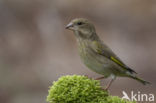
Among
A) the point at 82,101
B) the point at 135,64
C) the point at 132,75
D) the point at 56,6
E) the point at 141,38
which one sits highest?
the point at 56,6

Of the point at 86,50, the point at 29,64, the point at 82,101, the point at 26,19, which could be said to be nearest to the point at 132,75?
the point at 86,50

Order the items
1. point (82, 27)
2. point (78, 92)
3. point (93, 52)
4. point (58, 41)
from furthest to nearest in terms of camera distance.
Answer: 1. point (58, 41)
2. point (93, 52)
3. point (82, 27)
4. point (78, 92)

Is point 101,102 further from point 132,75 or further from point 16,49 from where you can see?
point 16,49

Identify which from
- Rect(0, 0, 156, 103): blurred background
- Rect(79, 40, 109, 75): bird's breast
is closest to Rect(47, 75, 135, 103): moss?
Rect(79, 40, 109, 75): bird's breast

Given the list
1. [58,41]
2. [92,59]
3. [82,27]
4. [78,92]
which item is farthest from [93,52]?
[58,41]

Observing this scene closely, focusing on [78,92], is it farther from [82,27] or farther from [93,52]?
[82,27]

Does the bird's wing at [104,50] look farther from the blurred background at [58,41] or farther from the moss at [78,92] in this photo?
the blurred background at [58,41]

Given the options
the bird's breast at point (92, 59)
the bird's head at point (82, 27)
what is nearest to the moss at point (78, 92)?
the bird's breast at point (92, 59)
